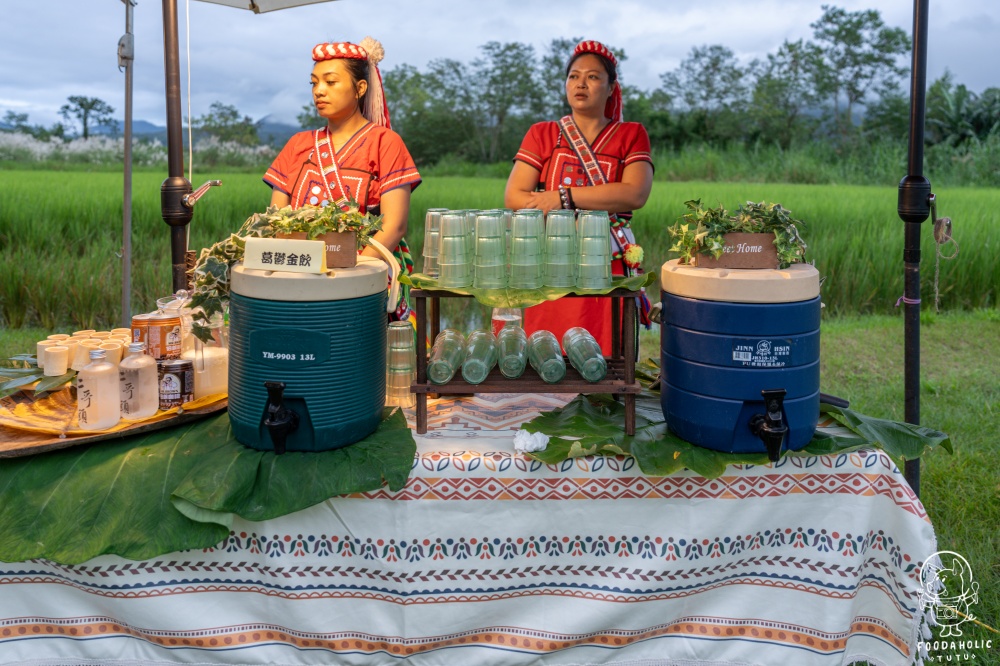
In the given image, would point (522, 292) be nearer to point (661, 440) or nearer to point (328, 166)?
point (661, 440)

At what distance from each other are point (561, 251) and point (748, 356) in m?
0.48

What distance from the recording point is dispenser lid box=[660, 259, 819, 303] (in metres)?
1.67

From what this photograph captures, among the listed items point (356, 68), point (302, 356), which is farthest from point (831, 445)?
point (356, 68)

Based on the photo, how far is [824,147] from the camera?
16156 mm

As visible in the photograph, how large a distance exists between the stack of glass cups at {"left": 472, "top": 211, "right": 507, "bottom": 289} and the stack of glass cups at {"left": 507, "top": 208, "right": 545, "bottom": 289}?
3 cm

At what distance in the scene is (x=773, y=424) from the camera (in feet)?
5.49

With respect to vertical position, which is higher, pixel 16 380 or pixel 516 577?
pixel 16 380

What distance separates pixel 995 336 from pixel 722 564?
5557mm

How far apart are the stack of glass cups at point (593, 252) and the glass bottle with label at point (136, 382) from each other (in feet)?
3.43

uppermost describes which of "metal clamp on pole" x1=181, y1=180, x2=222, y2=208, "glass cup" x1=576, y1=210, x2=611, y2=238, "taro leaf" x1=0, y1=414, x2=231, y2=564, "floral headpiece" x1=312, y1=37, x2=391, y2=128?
"floral headpiece" x1=312, y1=37, x2=391, y2=128

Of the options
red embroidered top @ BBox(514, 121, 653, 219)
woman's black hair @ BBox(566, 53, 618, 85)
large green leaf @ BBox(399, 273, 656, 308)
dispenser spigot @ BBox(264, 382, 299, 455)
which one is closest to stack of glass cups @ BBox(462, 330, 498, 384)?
large green leaf @ BBox(399, 273, 656, 308)

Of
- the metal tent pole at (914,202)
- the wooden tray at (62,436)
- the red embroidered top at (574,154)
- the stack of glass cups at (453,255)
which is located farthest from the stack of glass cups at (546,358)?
the metal tent pole at (914,202)

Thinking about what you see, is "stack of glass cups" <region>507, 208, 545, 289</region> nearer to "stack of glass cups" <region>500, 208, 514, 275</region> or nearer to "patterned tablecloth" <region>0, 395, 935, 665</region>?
"stack of glass cups" <region>500, 208, 514, 275</region>

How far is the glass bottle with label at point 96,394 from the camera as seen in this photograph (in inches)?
70.7
